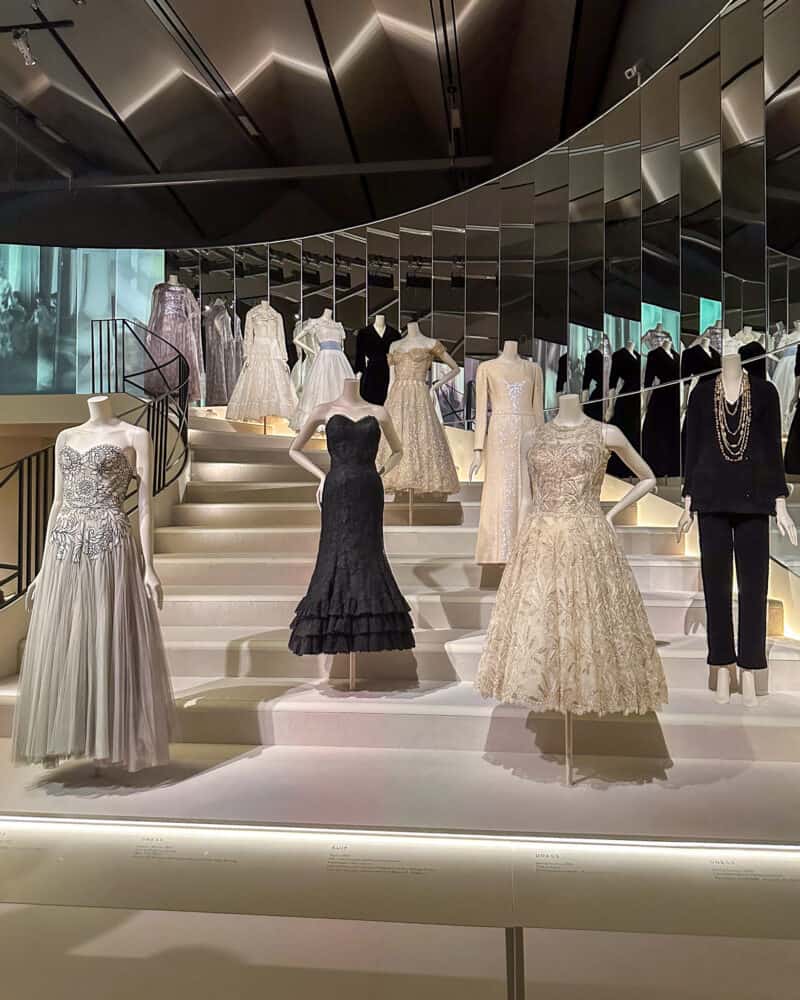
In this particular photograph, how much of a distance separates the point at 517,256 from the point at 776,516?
5.69 meters

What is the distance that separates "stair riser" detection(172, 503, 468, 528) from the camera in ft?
18.8

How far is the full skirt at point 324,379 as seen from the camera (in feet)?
25.0

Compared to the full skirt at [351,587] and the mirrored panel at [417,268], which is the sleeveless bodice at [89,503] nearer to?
the full skirt at [351,587]

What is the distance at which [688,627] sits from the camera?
4285 mm

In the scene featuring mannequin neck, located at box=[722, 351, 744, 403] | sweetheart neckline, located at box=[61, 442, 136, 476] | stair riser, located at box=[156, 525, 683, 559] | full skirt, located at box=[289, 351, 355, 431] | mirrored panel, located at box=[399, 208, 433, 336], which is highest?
mirrored panel, located at box=[399, 208, 433, 336]

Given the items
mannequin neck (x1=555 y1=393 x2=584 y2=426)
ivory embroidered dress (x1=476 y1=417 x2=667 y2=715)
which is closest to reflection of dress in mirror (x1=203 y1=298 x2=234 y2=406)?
mannequin neck (x1=555 y1=393 x2=584 y2=426)

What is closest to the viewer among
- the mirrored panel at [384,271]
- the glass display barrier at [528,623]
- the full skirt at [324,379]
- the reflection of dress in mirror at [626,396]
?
the glass display barrier at [528,623]

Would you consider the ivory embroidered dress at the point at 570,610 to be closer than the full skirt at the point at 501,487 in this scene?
Yes

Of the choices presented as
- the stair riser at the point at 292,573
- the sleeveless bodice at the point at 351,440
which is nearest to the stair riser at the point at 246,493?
the stair riser at the point at 292,573

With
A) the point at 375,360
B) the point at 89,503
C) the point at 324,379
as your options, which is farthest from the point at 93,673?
the point at 324,379

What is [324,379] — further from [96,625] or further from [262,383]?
[96,625]

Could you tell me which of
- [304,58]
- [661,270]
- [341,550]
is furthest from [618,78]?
[341,550]

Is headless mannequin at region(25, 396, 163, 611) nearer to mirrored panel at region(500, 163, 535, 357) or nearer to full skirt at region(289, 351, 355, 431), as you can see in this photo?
full skirt at region(289, 351, 355, 431)

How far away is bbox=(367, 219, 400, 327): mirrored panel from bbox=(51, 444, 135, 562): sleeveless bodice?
293 inches
